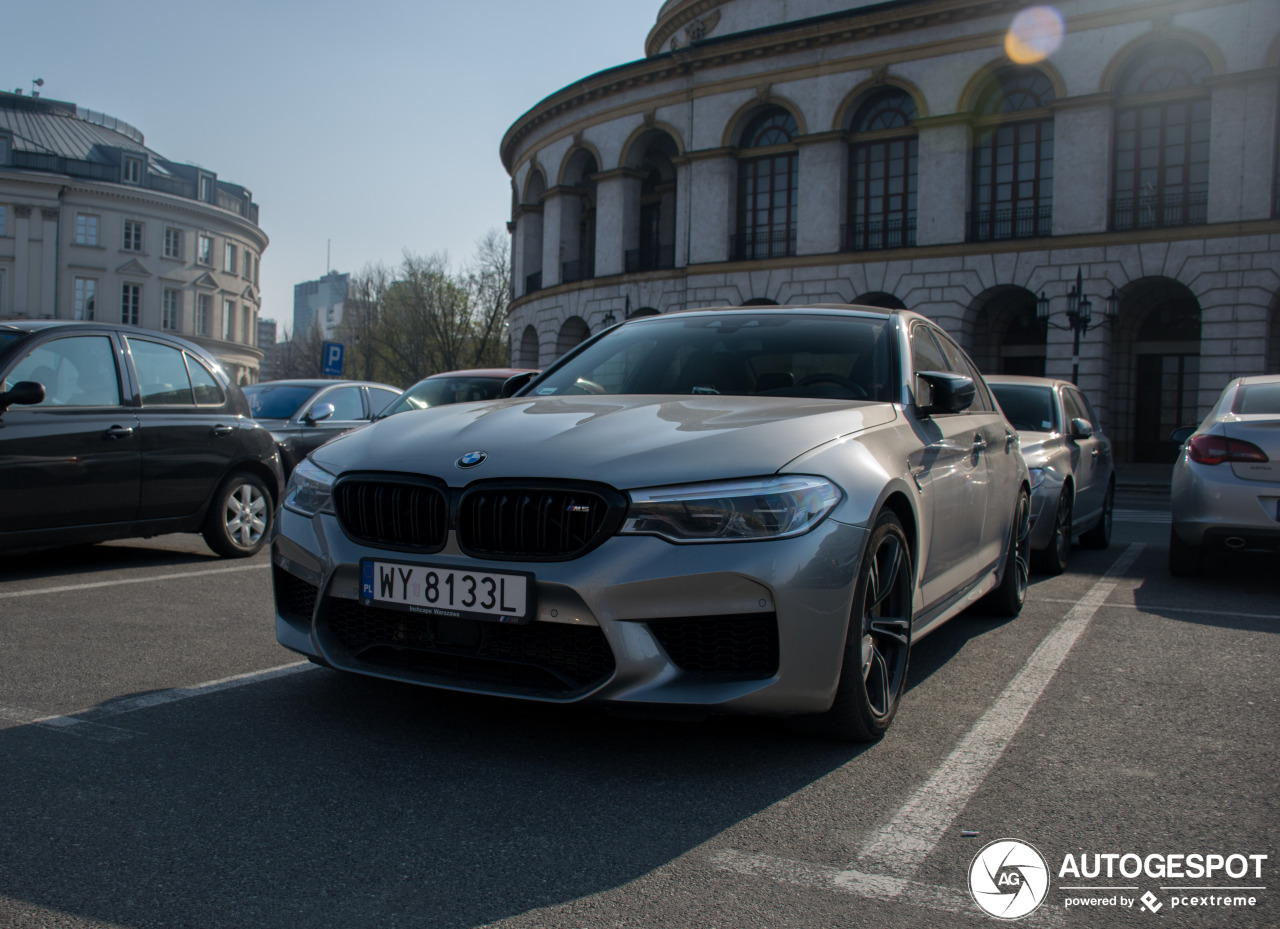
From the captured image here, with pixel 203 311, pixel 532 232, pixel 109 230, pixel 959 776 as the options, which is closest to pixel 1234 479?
pixel 959 776

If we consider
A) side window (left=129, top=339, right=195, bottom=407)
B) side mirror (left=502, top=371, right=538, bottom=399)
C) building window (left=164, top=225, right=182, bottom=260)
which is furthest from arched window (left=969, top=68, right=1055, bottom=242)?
building window (left=164, top=225, right=182, bottom=260)

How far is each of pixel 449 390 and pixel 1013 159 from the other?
24.3 m

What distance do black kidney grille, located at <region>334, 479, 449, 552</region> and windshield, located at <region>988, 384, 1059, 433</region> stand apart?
6386 mm

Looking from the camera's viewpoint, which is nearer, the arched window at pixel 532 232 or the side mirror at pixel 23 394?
the side mirror at pixel 23 394

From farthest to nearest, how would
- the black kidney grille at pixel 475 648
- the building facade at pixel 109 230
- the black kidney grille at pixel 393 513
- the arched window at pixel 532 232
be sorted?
1. the building facade at pixel 109 230
2. the arched window at pixel 532 232
3. the black kidney grille at pixel 393 513
4. the black kidney grille at pixel 475 648

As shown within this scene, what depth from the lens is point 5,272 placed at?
203 ft

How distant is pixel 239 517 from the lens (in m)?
8.29

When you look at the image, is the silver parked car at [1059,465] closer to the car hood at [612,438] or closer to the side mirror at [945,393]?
the side mirror at [945,393]

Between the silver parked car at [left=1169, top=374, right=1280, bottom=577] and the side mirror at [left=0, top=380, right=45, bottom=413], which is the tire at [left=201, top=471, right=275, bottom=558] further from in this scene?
the silver parked car at [left=1169, top=374, right=1280, bottom=577]

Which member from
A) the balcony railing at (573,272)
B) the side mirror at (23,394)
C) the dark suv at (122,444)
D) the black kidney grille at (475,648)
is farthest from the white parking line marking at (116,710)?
the balcony railing at (573,272)

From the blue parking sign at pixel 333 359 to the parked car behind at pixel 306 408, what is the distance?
8.34m

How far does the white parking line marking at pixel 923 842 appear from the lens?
8.14ft

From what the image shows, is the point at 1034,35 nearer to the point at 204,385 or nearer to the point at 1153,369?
the point at 1153,369

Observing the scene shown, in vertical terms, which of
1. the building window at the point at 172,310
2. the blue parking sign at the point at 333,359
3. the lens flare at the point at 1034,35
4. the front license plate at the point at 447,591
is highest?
the lens flare at the point at 1034,35
